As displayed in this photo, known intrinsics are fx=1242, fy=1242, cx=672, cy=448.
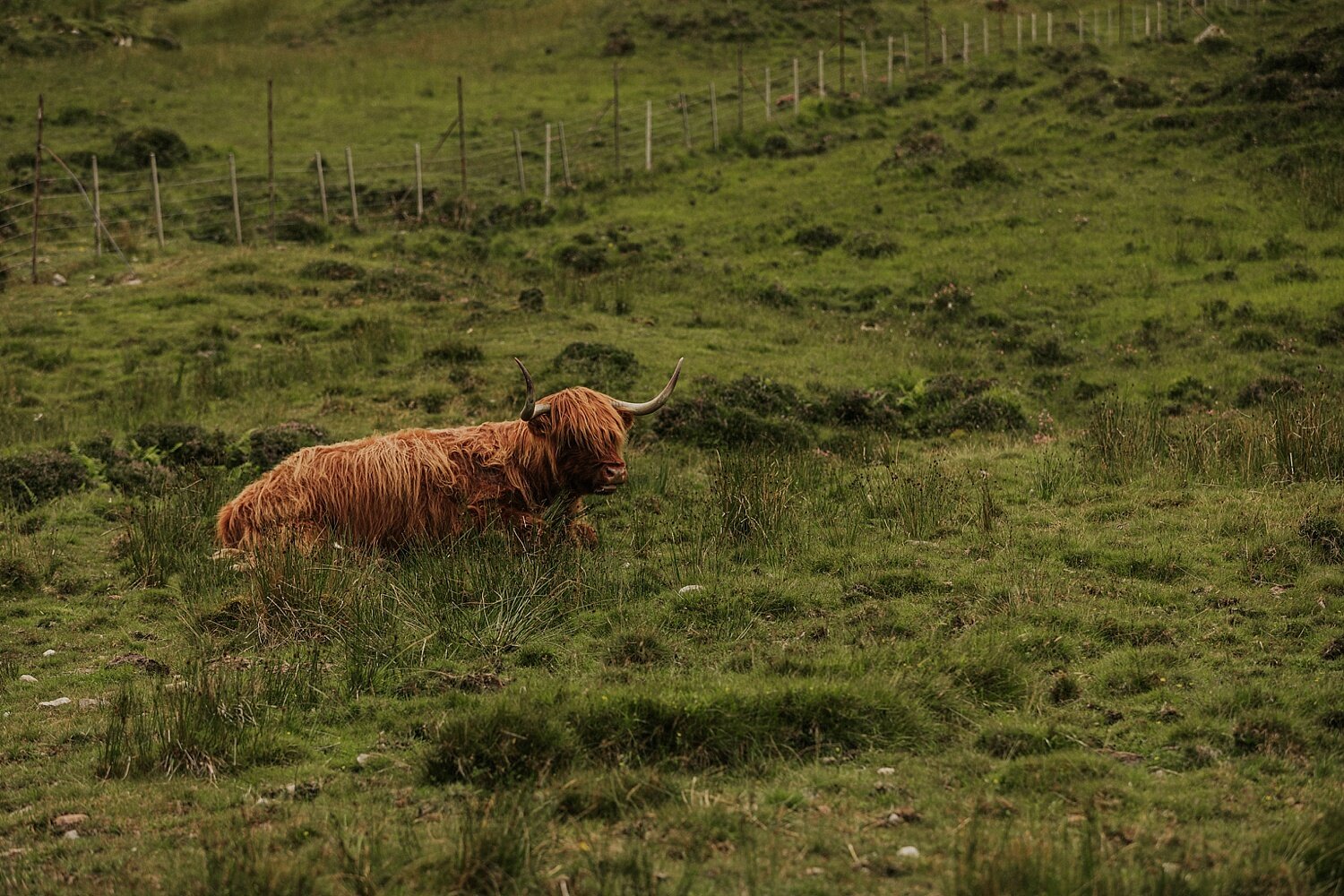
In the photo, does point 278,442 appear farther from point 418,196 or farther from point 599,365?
point 418,196

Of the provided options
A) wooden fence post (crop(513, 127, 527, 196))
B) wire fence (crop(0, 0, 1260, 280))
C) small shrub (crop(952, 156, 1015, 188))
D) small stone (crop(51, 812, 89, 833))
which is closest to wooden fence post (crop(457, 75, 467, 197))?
wire fence (crop(0, 0, 1260, 280))

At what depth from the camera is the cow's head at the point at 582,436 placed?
8.83 m

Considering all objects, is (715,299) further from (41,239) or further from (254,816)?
(254,816)

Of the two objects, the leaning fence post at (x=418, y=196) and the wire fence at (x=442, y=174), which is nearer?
the wire fence at (x=442, y=174)

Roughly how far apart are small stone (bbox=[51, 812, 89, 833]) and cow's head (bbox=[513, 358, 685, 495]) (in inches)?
169

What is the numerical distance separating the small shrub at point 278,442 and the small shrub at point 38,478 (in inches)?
57.5

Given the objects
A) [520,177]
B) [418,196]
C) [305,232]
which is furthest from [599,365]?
[520,177]

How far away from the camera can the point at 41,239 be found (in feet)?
69.7

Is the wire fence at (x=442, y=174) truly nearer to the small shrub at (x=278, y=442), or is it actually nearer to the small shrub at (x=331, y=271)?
the small shrub at (x=331, y=271)

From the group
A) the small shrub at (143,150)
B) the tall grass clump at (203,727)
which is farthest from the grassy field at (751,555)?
the small shrub at (143,150)

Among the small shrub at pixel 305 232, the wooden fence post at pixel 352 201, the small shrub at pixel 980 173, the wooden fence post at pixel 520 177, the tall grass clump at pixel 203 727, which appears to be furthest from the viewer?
the wooden fence post at pixel 520 177

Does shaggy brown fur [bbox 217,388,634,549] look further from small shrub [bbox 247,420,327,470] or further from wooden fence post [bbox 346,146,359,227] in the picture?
wooden fence post [bbox 346,146,359,227]

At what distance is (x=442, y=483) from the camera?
29.2 feet

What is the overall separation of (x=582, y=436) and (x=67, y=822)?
4.50 m
